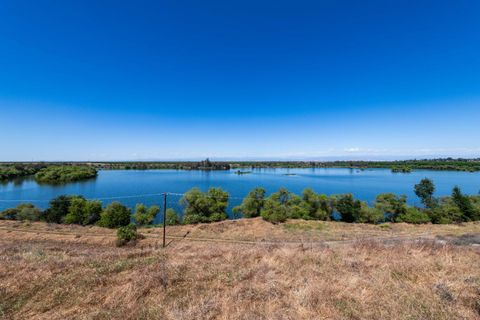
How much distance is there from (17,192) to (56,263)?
84.5 m

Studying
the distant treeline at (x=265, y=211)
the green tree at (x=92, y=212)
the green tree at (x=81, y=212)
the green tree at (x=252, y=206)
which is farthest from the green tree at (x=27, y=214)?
the green tree at (x=252, y=206)

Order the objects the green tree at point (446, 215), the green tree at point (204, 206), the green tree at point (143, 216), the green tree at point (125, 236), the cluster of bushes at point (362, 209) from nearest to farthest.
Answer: the green tree at point (125, 236) → the green tree at point (446, 215) → the cluster of bushes at point (362, 209) → the green tree at point (143, 216) → the green tree at point (204, 206)

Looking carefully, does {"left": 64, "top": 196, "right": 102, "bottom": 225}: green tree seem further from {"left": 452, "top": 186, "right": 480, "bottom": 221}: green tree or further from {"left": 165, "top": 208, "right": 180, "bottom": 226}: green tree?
{"left": 452, "top": 186, "right": 480, "bottom": 221}: green tree

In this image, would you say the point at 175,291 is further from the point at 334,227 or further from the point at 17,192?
the point at 17,192

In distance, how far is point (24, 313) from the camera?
409 centimetres

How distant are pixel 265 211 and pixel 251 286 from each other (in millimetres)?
27467

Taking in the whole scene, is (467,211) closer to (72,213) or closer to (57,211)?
(72,213)

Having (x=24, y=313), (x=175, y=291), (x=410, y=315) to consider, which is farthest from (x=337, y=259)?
(x=24, y=313)

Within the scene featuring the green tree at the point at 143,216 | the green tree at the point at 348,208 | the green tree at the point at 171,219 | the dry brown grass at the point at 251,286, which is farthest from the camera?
the green tree at the point at 348,208

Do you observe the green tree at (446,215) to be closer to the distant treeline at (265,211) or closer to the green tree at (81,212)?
the distant treeline at (265,211)

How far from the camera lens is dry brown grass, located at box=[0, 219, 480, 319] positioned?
4.02m

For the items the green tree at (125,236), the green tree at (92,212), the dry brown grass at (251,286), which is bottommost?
the green tree at (92,212)

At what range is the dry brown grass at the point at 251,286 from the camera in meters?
4.02

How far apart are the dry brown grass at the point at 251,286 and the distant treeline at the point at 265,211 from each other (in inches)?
937
